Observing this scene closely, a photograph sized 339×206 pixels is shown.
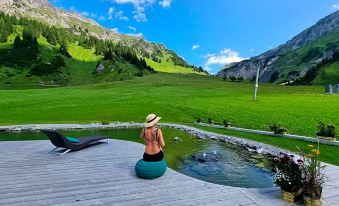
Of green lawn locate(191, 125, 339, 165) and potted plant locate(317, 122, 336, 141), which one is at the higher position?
potted plant locate(317, 122, 336, 141)

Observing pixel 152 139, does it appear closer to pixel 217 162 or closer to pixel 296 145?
pixel 217 162

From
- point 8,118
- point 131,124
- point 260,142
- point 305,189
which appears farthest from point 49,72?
point 305,189

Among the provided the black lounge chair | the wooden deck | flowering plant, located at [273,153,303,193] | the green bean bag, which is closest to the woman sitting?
the green bean bag

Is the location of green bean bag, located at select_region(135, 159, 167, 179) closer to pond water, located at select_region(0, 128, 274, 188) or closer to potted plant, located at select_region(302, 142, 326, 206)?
pond water, located at select_region(0, 128, 274, 188)

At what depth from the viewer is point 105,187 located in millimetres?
11367

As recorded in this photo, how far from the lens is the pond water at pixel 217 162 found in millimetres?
16484

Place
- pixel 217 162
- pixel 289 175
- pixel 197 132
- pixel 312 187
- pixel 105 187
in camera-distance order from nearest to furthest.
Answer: pixel 312 187
pixel 289 175
pixel 105 187
pixel 217 162
pixel 197 132

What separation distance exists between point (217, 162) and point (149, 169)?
28.8 feet

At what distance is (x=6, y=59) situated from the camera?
18412 cm

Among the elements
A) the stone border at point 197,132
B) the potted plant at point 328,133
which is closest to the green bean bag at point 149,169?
the stone border at point 197,132

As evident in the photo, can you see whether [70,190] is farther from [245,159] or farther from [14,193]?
[245,159]

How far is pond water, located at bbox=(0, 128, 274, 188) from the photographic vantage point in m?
16.5

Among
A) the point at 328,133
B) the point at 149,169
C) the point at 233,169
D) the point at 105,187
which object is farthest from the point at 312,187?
the point at 328,133

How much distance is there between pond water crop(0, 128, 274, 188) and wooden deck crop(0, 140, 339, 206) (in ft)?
11.6
